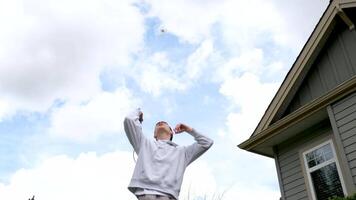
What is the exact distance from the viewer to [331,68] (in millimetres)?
7590

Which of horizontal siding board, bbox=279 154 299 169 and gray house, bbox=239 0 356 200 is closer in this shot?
gray house, bbox=239 0 356 200

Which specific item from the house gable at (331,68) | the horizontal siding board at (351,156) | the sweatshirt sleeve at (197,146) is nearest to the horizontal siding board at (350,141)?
the horizontal siding board at (351,156)

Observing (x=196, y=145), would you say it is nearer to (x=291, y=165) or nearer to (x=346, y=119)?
(x=346, y=119)

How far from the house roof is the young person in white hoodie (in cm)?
513

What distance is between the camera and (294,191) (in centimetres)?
749

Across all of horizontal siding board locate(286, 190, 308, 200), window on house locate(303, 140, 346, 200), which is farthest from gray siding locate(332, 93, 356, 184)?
horizontal siding board locate(286, 190, 308, 200)

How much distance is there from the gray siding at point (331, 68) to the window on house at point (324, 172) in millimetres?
1143

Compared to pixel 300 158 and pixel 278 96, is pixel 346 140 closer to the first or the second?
pixel 300 158

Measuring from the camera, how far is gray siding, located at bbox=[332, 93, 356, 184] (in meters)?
6.29

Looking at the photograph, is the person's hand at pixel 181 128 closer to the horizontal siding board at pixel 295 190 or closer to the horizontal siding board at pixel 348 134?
the horizontal siding board at pixel 348 134

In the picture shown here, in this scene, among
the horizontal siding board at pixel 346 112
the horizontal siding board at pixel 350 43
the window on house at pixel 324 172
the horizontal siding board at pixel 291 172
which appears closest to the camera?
the horizontal siding board at pixel 346 112

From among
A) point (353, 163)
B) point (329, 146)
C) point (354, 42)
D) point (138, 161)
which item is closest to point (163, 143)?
point (138, 161)

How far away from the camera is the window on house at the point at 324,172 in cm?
672

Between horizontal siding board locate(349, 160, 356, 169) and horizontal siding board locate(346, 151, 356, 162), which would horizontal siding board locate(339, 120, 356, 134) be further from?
horizontal siding board locate(349, 160, 356, 169)
